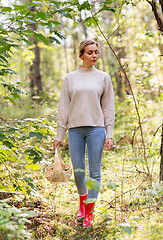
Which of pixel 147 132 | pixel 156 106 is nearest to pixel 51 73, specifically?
pixel 156 106

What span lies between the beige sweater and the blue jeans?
8 cm

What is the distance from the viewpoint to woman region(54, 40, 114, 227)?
288 centimetres

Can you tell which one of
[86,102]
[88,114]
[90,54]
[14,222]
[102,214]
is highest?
[90,54]

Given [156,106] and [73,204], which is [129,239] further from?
[156,106]

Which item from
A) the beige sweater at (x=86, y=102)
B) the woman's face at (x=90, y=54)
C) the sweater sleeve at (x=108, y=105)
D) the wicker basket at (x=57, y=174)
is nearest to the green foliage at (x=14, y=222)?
the wicker basket at (x=57, y=174)

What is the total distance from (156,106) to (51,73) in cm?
2094

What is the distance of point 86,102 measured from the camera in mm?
2877

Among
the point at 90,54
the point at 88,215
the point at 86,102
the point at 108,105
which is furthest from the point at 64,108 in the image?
the point at 88,215

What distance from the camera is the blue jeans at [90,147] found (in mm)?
2885

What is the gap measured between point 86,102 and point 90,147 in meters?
0.51

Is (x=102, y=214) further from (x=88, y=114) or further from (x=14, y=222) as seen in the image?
(x=14, y=222)

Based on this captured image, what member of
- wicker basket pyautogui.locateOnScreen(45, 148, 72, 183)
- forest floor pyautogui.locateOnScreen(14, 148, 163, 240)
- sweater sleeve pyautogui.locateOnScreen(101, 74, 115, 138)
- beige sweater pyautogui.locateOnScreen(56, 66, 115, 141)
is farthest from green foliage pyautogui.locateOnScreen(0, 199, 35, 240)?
sweater sleeve pyautogui.locateOnScreen(101, 74, 115, 138)

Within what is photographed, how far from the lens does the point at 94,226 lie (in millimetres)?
2873

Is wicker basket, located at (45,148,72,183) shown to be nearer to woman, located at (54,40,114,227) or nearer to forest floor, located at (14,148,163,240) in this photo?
woman, located at (54,40,114,227)
